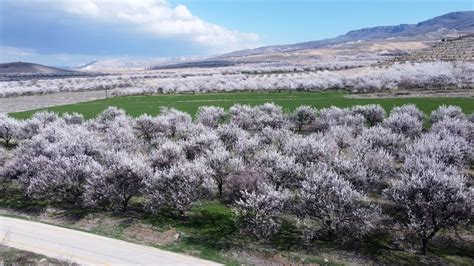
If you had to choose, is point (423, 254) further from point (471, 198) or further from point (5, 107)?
point (5, 107)

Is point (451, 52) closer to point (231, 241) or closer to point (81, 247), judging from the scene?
point (231, 241)

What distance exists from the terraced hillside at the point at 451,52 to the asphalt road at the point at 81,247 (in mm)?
145750

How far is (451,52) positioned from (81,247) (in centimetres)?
17070

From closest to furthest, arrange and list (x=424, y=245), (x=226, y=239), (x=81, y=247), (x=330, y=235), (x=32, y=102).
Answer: (x=424, y=245)
(x=81, y=247)
(x=330, y=235)
(x=226, y=239)
(x=32, y=102)

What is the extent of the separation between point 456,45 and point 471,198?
571 ft

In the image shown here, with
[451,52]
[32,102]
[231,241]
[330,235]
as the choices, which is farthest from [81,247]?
[451,52]

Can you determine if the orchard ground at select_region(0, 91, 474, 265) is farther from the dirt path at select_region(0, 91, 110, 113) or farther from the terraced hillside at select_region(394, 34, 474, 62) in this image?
the terraced hillside at select_region(394, 34, 474, 62)

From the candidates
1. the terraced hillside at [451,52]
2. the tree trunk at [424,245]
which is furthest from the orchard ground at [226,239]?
the terraced hillside at [451,52]

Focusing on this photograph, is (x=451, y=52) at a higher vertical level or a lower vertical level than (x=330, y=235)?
higher

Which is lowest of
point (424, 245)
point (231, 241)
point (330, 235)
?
point (231, 241)

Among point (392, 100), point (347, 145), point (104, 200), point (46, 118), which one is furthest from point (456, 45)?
point (104, 200)

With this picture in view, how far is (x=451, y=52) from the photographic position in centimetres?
15812

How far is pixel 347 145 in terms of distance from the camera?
41.0 metres

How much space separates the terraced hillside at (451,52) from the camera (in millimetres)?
146000
